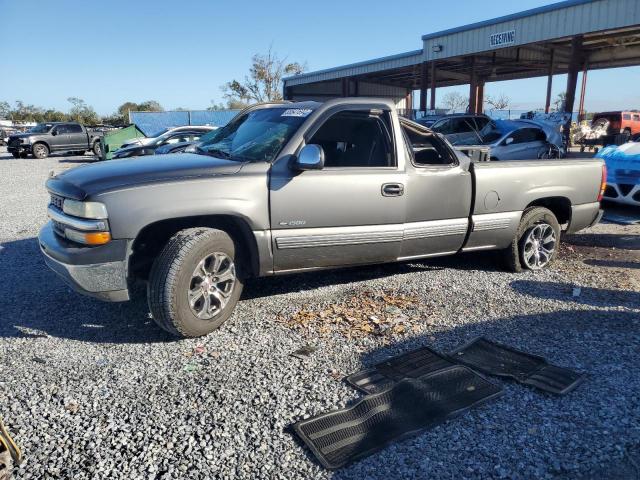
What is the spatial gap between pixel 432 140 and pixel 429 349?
2.27 meters

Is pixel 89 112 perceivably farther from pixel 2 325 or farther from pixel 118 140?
pixel 2 325

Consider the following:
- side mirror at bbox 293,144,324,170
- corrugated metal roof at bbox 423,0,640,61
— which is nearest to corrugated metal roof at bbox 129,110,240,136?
corrugated metal roof at bbox 423,0,640,61

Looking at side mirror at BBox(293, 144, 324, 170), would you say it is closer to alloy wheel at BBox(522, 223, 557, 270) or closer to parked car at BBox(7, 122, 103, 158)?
alloy wheel at BBox(522, 223, 557, 270)

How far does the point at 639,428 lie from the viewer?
2695mm

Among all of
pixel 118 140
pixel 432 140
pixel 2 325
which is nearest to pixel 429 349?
pixel 432 140

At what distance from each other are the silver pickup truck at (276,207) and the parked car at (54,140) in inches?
852

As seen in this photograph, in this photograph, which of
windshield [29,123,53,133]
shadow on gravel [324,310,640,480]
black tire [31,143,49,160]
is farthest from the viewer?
windshield [29,123,53,133]

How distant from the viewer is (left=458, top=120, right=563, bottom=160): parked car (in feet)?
42.9

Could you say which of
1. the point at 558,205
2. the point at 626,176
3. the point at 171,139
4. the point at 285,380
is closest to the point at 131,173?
the point at 285,380

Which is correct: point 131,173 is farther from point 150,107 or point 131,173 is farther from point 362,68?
point 150,107

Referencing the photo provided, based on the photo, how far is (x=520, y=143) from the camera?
1343 centimetres

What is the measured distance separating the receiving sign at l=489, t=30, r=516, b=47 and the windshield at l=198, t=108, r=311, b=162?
17.6m

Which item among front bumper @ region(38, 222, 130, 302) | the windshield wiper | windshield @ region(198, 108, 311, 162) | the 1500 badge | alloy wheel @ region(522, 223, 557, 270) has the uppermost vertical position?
windshield @ region(198, 108, 311, 162)

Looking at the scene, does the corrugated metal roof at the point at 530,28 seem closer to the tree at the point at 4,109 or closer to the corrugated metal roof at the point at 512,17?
the corrugated metal roof at the point at 512,17
